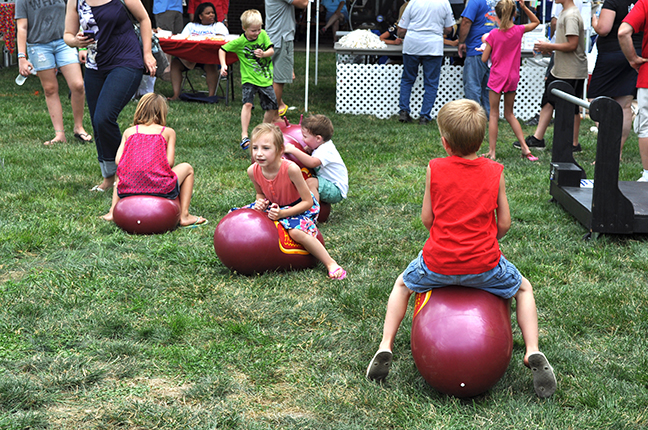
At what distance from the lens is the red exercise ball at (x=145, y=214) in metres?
5.02

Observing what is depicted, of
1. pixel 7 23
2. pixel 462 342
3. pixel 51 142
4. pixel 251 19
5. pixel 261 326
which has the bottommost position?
pixel 261 326

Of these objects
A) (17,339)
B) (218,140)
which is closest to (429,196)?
(17,339)

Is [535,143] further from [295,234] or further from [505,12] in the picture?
[295,234]

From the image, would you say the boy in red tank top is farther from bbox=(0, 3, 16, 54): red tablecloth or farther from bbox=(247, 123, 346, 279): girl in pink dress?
bbox=(0, 3, 16, 54): red tablecloth

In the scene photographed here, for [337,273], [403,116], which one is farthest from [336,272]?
[403,116]

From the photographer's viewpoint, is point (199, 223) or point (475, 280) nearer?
point (475, 280)

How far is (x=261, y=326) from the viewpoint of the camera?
361 centimetres

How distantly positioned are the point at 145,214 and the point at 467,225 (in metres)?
2.98

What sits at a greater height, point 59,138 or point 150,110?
point 150,110

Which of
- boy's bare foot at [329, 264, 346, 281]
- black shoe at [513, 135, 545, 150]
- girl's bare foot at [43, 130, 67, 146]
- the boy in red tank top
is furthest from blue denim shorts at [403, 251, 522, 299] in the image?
girl's bare foot at [43, 130, 67, 146]

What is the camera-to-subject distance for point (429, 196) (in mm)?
2906

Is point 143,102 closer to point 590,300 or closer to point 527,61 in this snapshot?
point 590,300

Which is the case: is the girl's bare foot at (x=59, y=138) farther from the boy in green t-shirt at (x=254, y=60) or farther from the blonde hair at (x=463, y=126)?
the blonde hair at (x=463, y=126)

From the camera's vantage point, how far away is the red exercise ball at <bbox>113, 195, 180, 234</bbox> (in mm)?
5023
